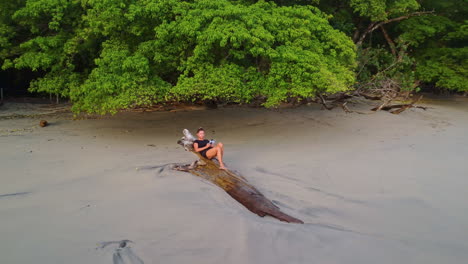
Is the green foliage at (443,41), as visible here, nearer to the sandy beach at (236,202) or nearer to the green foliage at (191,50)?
the sandy beach at (236,202)

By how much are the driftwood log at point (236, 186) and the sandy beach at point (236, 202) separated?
0.57 ft

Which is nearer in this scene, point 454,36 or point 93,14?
point 93,14

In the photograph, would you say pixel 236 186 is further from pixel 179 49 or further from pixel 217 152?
pixel 179 49

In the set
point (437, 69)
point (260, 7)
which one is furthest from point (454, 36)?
point (260, 7)

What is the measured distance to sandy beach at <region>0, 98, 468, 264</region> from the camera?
4402mm

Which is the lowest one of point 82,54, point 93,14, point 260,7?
point 82,54

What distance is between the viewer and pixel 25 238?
452cm

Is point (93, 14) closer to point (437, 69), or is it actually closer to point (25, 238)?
point (25, 238)

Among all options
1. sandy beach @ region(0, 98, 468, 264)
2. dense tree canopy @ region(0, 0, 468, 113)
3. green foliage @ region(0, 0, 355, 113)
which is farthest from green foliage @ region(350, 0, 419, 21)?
sandy beach @ region(0, 98, 468, 264)

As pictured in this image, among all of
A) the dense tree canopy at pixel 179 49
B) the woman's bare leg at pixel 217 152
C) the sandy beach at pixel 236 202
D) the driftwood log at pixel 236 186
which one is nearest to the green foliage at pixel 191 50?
the dense tree canopy at pixel 179 49

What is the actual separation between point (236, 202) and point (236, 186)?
452 millimetres

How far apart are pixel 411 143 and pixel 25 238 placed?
9675mm

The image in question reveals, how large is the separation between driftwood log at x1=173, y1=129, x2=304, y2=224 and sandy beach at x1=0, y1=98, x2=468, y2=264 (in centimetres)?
17

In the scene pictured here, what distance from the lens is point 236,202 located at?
5.62m
